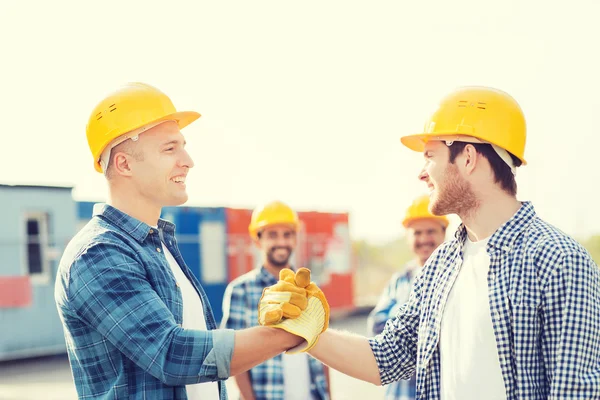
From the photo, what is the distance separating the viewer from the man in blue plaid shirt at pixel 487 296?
309 centimetres

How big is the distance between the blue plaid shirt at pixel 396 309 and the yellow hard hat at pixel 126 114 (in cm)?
296

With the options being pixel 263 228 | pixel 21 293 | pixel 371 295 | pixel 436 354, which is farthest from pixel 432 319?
pixel 371 295

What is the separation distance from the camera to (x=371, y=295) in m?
29.0

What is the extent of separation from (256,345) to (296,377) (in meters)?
2.72

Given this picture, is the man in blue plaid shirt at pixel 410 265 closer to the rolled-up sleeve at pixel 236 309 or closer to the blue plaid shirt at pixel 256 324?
the blue plaid shirt at pixel 256 324

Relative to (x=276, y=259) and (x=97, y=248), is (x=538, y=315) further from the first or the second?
(x=276, y=259)

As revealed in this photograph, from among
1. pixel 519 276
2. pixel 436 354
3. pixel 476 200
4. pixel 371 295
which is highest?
pixel 476 200

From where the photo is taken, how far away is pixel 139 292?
122 inches

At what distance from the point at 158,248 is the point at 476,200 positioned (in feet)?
4.88

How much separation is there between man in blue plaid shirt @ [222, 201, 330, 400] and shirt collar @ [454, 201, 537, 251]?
8.85ft

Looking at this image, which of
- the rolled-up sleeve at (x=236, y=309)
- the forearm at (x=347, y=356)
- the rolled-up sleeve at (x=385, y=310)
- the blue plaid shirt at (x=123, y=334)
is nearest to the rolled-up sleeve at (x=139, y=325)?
the blue plaid shirt at (x=123, y=334)

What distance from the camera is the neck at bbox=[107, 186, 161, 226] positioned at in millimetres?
3578

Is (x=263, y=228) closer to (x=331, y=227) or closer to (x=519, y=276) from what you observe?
(x=519, y=276)

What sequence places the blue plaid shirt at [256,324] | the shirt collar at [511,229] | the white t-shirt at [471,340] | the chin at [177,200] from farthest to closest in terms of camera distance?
the blue plaid shirt at [256,324]
the chin at [177,200]
the shirt collar at [511,229]
the white t-shirt at [471,340]
